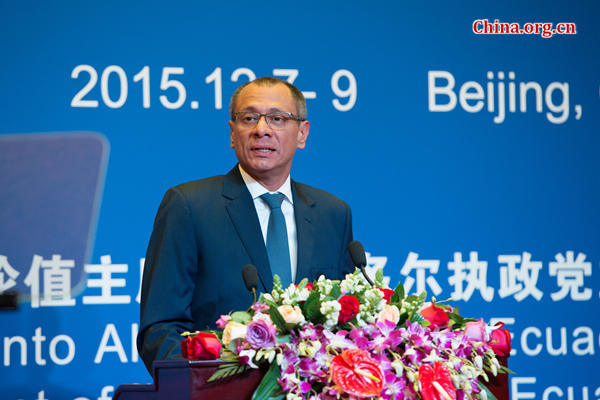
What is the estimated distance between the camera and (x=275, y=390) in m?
1.22

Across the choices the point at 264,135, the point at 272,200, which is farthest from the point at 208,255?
the point at 264,135

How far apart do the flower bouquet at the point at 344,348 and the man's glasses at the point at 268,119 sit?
851 mm

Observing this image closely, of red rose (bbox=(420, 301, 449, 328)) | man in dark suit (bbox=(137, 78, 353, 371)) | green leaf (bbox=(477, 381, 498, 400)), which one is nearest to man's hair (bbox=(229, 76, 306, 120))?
man in dark suit (bbox=(137, 78, 353, 371))

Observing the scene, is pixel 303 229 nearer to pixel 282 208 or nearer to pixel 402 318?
pixel 282 208

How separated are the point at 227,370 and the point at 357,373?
0.72ft

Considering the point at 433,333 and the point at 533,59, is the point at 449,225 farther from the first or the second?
the point at 433,333

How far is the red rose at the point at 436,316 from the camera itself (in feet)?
4.40

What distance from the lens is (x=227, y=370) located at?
1.23m

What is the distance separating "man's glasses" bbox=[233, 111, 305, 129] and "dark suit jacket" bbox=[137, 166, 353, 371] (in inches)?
6.7

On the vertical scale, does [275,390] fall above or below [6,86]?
below

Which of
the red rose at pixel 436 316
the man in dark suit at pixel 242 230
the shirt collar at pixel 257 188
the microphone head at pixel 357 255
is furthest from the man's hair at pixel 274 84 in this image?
the red rose at pixel 436 316

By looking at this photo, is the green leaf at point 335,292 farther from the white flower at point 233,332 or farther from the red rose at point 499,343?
the red rose at point 499,343

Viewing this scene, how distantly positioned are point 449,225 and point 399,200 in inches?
10.0

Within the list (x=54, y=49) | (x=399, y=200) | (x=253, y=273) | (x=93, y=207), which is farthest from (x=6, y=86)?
(x=253, y=273)
